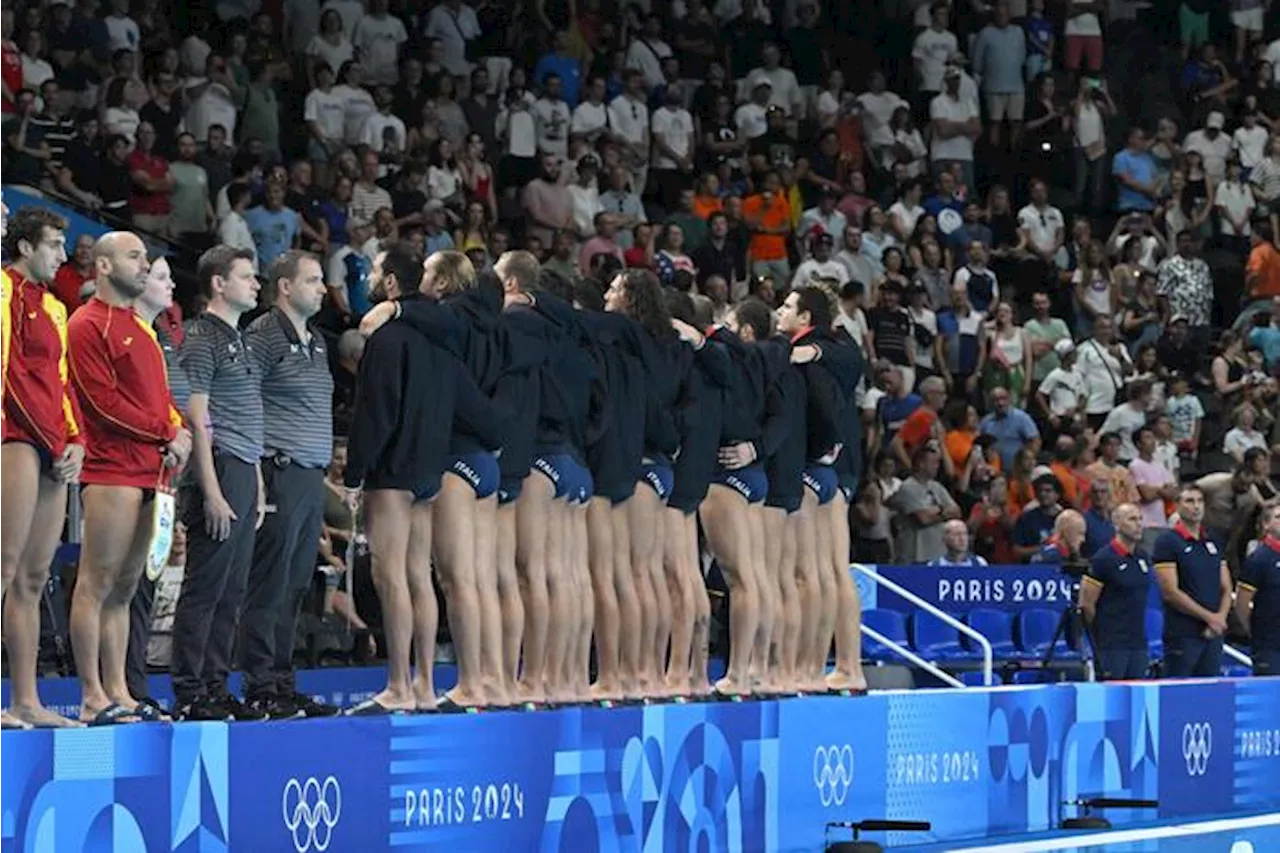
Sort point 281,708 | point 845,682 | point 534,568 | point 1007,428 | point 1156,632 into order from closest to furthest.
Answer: point 281,708, point 534,568, point 845,682, point 1156,632, point 1007,428

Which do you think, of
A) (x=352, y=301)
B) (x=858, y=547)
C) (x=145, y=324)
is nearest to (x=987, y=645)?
(x=858, y=547)

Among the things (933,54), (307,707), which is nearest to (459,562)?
(307,707)

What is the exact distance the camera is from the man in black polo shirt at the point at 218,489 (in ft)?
35.8

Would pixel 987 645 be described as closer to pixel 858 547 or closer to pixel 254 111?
pixel 858 547

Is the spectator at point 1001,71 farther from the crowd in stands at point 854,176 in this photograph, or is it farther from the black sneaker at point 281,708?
the black sneaker at point 281,708

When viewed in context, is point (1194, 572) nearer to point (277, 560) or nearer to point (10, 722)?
point (277, 560)

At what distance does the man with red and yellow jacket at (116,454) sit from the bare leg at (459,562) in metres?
1.56

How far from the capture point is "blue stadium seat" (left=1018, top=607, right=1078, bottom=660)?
63.7ft

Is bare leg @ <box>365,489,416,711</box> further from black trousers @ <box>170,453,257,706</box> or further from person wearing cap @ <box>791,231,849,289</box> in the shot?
person wearing cap @ <box>791,231,849,289</box>

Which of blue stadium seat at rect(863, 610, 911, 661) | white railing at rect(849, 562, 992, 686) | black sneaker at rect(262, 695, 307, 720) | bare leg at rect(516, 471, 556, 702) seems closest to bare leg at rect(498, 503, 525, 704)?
bare leg at rect(516, 471, 556, 702)

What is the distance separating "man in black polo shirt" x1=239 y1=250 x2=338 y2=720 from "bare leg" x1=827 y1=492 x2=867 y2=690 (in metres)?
3.81

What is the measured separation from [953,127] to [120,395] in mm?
17181

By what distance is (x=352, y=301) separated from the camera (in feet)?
65.3

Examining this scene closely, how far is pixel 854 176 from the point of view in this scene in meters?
25.2
